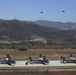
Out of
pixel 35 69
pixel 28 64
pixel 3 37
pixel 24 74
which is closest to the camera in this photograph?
pixel 24 74

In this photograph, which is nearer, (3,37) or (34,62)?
(34,62)

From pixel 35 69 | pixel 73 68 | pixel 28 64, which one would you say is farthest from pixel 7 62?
pixel 73 68

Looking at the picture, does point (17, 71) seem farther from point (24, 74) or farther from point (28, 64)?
point (28, 64)

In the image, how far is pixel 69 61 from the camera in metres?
58.8

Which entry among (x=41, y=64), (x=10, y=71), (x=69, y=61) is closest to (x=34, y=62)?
(x=41, y=64)

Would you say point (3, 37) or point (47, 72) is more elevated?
point (3, 37)

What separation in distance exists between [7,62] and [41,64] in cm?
583

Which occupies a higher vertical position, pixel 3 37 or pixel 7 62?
pixel 3 37

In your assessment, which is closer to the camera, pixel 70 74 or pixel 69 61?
pixel 70 74

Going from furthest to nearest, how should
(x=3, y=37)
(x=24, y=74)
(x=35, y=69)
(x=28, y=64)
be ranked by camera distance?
(x=3, y=37) < (x=28, y=64) < (x=35, y=69) < (x=24, y=74)

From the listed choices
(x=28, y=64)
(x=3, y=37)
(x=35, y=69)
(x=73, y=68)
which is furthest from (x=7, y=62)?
(x=3, y=37)

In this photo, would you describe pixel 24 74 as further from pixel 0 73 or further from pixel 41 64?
pixel 41 64

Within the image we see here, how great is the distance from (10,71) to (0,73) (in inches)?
82.0

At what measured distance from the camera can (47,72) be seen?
46.7 m
